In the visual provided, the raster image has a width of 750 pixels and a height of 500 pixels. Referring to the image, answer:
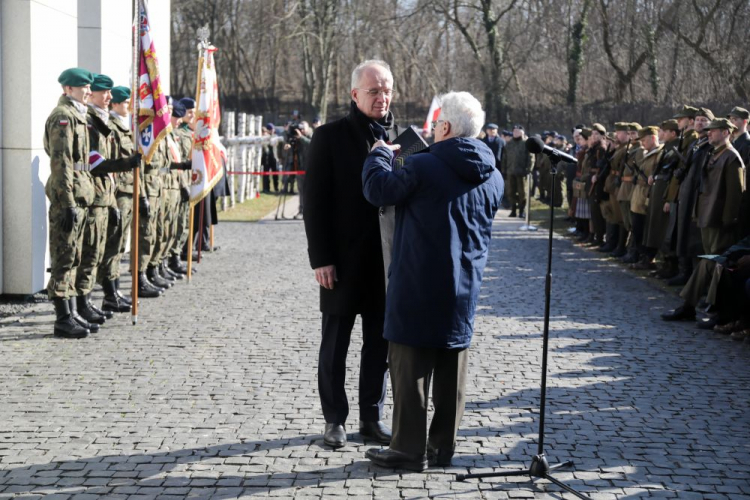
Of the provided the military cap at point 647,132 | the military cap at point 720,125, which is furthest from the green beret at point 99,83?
the military cap at point 647,132

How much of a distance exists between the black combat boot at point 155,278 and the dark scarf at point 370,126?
6.73 meters

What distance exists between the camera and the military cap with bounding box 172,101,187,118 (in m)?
13.4

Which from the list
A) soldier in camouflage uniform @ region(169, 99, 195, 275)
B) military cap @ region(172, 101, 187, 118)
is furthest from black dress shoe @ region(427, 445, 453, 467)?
military cap @ region(172, 101, 187, 118)

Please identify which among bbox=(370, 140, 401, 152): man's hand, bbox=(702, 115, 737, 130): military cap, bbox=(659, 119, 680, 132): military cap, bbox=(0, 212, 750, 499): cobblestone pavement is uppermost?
bbox=(659, 119, 680, 132): military cap

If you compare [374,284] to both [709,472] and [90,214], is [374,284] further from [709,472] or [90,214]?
[90,214]

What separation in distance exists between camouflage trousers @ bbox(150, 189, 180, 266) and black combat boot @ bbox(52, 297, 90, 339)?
2759mm

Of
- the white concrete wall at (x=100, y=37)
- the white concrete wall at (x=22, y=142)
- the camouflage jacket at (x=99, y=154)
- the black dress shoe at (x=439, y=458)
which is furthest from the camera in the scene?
the white concrete wall at (x=100, y=37)

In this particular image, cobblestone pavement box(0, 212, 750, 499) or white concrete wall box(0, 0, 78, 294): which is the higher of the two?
white concrete wall box(0, 0, 78, 294)

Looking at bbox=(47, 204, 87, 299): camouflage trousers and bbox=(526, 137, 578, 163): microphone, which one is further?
bbox=(47, 204, 87, 299): camouflage trousers

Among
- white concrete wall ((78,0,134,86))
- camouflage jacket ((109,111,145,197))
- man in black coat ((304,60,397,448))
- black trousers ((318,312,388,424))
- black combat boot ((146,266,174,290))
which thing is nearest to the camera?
man in black coat ((304,60,397,448))

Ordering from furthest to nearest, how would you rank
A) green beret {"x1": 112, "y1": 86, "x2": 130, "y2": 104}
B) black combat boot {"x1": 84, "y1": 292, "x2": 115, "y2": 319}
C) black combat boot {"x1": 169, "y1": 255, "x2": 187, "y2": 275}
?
black combat boot {"x1": 169, "y1": 255, "x2": 187, "y2": 275} < green beret {"x1": 112, "y1": 86, "x2": 130, "y2": 104} < black combat boot {"x1": 84, "y1": 292, "x2": 115, "y2": 319}

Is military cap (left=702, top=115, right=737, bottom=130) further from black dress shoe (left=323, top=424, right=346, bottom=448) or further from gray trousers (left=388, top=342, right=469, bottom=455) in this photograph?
black dress shoe (left=323, top=424, right=346, bottom=448)

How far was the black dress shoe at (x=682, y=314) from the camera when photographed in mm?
10703

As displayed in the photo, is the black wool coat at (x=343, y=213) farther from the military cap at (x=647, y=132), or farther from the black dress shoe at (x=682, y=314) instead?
the military cap at (x=647, y=132)
